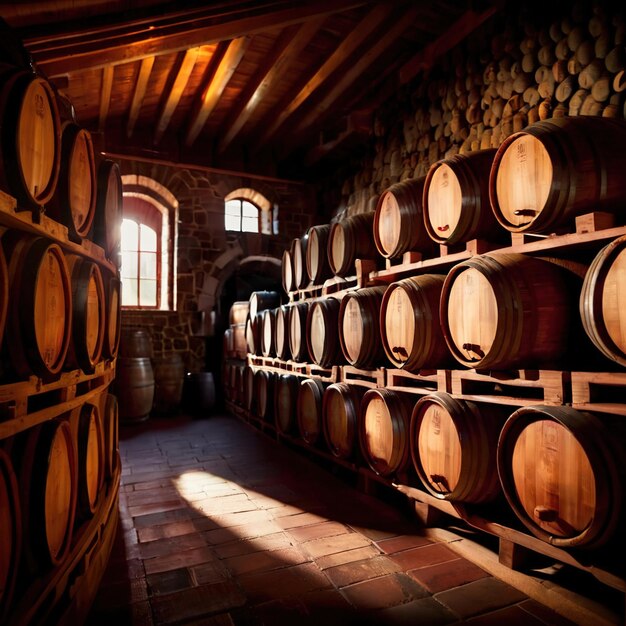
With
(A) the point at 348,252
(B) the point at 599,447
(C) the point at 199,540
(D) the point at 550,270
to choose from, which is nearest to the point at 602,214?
(D) the point at 550,270

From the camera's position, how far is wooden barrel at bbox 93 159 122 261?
9.16 ft

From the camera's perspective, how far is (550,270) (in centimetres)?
258

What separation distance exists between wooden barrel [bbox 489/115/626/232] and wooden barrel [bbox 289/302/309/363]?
8.90 ft

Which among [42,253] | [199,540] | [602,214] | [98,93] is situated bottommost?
[199,540]

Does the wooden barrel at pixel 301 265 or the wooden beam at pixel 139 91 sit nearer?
the wooden barrel at pixel 301 265

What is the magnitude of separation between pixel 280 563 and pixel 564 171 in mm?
2656

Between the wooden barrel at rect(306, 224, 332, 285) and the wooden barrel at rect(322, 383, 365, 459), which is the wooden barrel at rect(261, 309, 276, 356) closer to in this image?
the wooden barrel at rect(306, 224, 332, 285)

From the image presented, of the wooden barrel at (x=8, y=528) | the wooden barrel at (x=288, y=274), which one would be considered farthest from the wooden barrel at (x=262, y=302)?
the wooden barrel at (x=8, y=528)

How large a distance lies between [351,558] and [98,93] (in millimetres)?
7427

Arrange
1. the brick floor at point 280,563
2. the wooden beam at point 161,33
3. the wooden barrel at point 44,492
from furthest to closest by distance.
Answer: the wooden beam at point 161,33
the brick floor at point 280,563
the wooden barrel at point 44,492

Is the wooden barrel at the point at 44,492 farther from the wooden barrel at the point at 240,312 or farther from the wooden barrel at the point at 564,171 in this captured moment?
the wooden barrel at the point at 240,312

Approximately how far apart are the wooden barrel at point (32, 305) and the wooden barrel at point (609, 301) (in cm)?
234

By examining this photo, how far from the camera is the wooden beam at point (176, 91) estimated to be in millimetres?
6369

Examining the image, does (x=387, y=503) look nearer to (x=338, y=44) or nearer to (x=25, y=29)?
(x=25, y=29)
